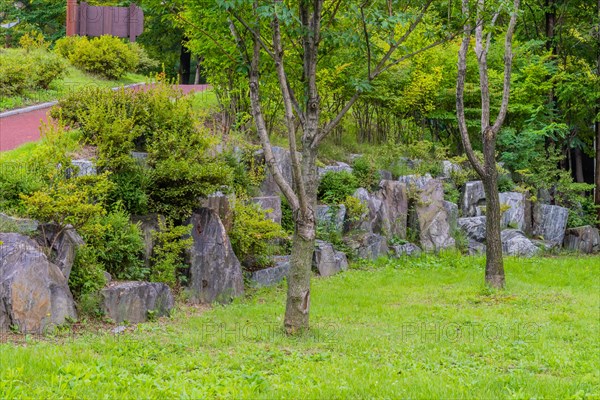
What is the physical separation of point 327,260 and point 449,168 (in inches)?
258

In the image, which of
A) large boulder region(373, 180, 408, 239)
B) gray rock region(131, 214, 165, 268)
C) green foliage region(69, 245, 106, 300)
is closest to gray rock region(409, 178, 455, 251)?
large boulder region(373, 180, 408, 239)

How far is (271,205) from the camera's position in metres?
14.1

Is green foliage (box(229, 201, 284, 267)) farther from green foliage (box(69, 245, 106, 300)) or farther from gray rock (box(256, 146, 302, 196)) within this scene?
green foliage (box(69, 245, 106, 300))

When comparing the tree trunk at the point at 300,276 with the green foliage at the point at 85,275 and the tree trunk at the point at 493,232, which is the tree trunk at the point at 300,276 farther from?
the tree trunk at the point at 493,232

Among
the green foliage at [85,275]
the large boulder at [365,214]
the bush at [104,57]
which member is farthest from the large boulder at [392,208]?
the bush at [104,57]

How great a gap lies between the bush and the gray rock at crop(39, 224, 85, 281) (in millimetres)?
12709

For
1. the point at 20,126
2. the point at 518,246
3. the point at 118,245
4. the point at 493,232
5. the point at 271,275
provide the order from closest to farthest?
the point at 118,245, the point at 271,275, the point at 493,232, the point at 20,126, the point at 518,246

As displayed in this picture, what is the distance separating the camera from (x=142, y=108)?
11977mm

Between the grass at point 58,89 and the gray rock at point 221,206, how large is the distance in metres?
3.76

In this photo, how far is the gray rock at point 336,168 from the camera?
16484 mm

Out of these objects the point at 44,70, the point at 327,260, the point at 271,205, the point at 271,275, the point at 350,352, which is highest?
the point at 44,70

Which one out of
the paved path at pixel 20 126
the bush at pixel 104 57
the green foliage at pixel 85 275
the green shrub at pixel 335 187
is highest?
the bush at pixel 104 57

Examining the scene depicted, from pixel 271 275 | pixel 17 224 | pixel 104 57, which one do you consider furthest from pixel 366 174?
pixel 17 224

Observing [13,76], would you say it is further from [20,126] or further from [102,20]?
[102,20]
